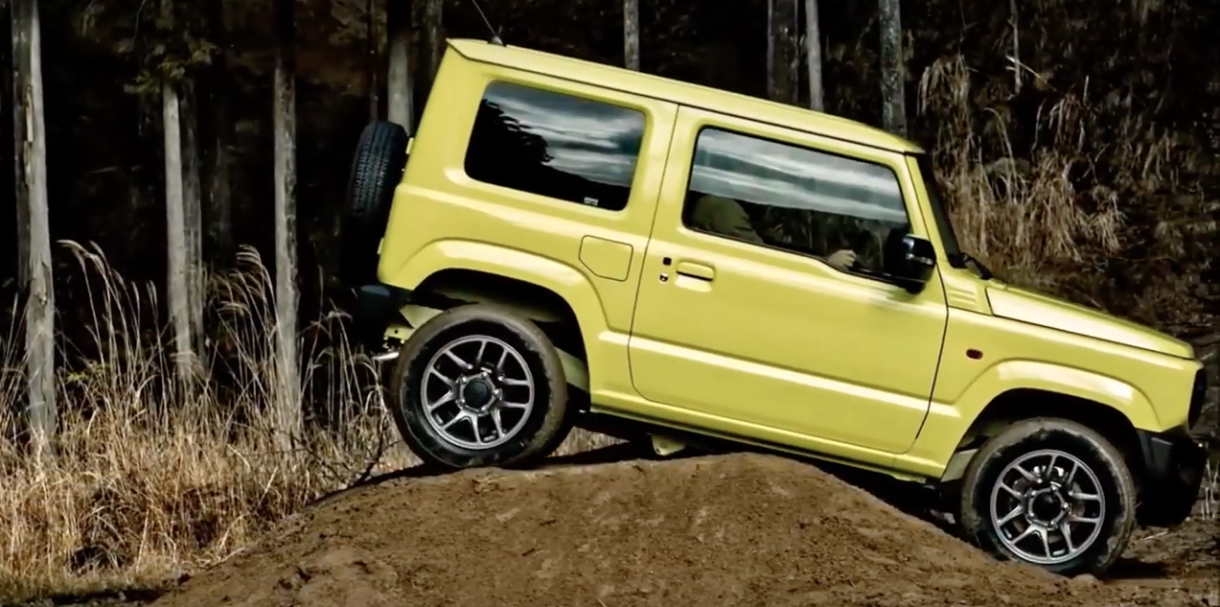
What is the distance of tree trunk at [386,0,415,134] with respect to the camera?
56.0ft

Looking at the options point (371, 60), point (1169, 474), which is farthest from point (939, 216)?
point (371, 60)

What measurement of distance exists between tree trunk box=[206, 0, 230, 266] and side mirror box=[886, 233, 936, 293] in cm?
1514

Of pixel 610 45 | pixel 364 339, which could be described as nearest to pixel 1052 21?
pixel 610 45

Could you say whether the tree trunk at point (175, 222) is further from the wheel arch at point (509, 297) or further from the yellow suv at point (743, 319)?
the yellow suv at point (743, 319)

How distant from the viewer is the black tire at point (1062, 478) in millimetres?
8578

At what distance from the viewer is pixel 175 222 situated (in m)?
19.6

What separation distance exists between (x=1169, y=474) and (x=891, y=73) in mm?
7175

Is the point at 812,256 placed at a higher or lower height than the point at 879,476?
higher

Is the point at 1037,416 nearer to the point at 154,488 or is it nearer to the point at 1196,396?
the point at 1196,396

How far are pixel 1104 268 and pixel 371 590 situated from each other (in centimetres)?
917

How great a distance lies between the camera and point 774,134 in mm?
8758

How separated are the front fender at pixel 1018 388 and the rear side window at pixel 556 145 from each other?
79.9 inches

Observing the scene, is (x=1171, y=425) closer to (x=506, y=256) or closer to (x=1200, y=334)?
(x=506, y=256)

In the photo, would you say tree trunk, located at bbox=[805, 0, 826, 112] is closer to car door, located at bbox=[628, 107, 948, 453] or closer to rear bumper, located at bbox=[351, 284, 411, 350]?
car door, located at bbox=[628, 107, 948, 453]
